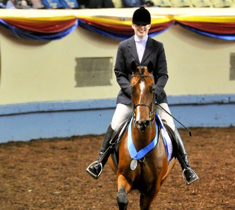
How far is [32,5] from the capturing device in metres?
13.0

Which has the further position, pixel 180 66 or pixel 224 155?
pixel 180 66

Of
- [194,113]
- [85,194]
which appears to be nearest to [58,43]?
[194,113]

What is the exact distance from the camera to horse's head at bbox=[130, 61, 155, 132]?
19.2ft

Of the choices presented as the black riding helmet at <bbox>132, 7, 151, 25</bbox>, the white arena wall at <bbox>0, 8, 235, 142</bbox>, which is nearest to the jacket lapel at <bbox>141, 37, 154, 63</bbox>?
the black riding helmet at <bbox>132, 7, 151, 25</bbox>

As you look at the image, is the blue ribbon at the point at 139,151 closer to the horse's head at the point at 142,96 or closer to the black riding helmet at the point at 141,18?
the horse's head at the point at 142,96

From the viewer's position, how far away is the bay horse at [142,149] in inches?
235

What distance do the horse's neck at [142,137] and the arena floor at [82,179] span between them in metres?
1.98

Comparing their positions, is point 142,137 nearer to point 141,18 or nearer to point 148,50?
point 148,50

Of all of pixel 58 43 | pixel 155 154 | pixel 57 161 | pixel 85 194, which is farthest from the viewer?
pixel 58 43

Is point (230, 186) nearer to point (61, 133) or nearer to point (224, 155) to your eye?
point (224, 155)

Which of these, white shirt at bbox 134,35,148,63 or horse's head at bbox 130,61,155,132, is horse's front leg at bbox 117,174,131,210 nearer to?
horse's head at bbox 130,61,155,132

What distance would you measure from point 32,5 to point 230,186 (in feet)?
20.5

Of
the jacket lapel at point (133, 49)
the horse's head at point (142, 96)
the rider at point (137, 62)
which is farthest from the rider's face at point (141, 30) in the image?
the horse's head at point (142, 96)

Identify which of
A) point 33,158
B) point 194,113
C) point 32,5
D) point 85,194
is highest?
point 32,5
